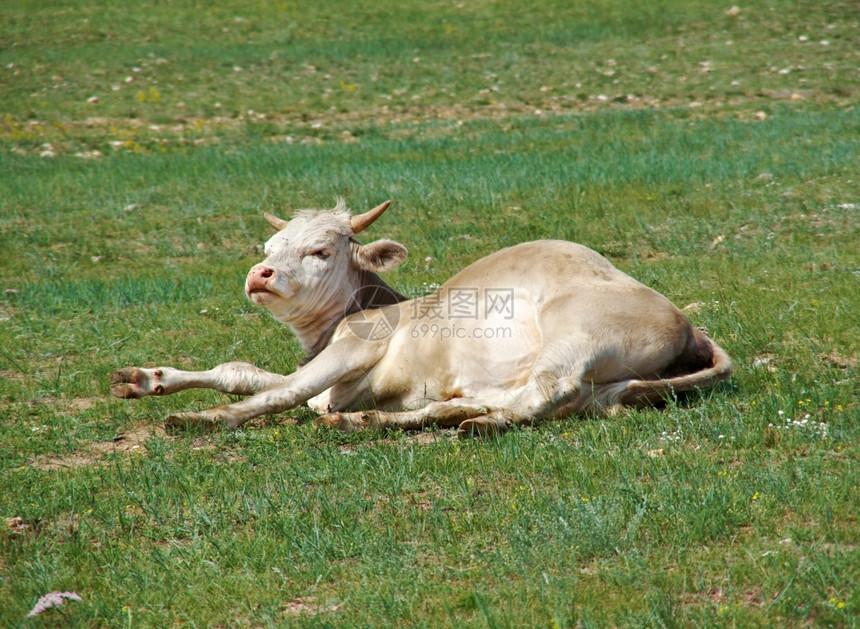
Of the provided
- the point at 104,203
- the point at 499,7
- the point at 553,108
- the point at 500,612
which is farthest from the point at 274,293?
the point at 499,7

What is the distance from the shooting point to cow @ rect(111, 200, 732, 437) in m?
6.23

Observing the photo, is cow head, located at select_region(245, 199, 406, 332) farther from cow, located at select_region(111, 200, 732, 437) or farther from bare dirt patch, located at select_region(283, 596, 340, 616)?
bare dirt patch, located at select_region(283, 596, 340, 616)

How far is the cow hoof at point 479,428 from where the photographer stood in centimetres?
586

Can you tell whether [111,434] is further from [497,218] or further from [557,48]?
[557,48]

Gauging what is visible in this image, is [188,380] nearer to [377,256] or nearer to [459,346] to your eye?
[377,256]

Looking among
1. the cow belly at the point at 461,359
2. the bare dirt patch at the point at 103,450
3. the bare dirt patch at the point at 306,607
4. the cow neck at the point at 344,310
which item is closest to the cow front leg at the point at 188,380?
the bare dirt patch at the point at 103,450

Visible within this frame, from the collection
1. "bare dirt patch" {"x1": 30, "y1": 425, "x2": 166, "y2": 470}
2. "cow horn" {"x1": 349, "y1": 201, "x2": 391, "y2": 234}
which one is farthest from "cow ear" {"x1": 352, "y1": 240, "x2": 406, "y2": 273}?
"bare dirt patch" {"x1": 30, "y1": 425, "x2": 166, "y2": 470}

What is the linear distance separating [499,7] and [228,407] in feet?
90.5

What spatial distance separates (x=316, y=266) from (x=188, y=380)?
122cm

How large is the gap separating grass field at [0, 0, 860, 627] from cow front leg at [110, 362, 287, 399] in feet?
1.09

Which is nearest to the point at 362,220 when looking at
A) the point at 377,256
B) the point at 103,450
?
the point at 377,256

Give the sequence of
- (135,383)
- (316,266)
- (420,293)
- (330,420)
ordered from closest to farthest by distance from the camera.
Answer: (330,420), (135,383), (316,266), (420,293)

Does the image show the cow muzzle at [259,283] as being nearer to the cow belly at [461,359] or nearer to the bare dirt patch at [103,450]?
the cow belly at [461,359]

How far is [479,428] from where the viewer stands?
19.3 feet
